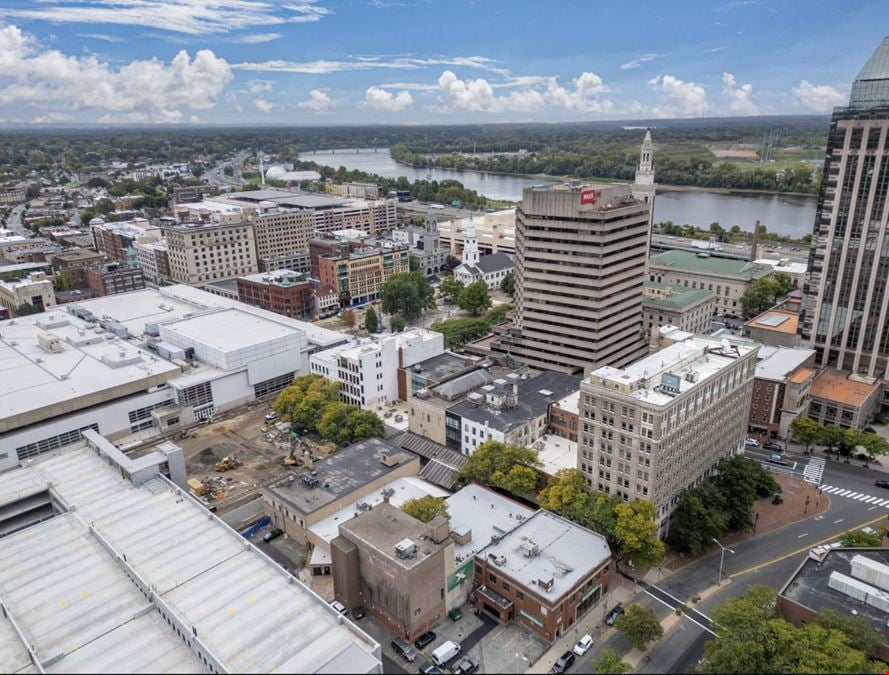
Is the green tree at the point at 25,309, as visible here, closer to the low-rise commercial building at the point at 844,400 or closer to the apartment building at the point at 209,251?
the apartment building at the point at 209,251

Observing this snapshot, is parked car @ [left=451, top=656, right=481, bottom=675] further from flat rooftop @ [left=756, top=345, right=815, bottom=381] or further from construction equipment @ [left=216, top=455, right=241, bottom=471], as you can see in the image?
flat rooftop @ [left=756, top=345, right=815, bottom=381]

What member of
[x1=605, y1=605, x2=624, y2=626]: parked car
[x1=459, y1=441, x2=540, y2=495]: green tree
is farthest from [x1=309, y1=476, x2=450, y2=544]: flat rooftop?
[x1=605, y1=605, x2=624, y2=626]: parked car

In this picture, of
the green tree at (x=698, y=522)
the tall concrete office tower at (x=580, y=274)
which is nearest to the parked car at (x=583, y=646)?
the green tree at (x=698, y=522)

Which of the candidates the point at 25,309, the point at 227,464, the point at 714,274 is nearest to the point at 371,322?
the point at 227,464

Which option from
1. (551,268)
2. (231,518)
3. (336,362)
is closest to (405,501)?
(231,518)

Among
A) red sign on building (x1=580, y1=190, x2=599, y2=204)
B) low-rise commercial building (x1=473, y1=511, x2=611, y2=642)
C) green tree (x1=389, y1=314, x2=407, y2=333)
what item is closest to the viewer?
low-rise commercial building (x1=473, y1=511, x2=611, y2=642)

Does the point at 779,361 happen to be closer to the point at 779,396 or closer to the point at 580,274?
the point at 779,396

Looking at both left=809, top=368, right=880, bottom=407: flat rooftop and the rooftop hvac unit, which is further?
left=809, top=368, right=880, bottom=407: flat rooftop
